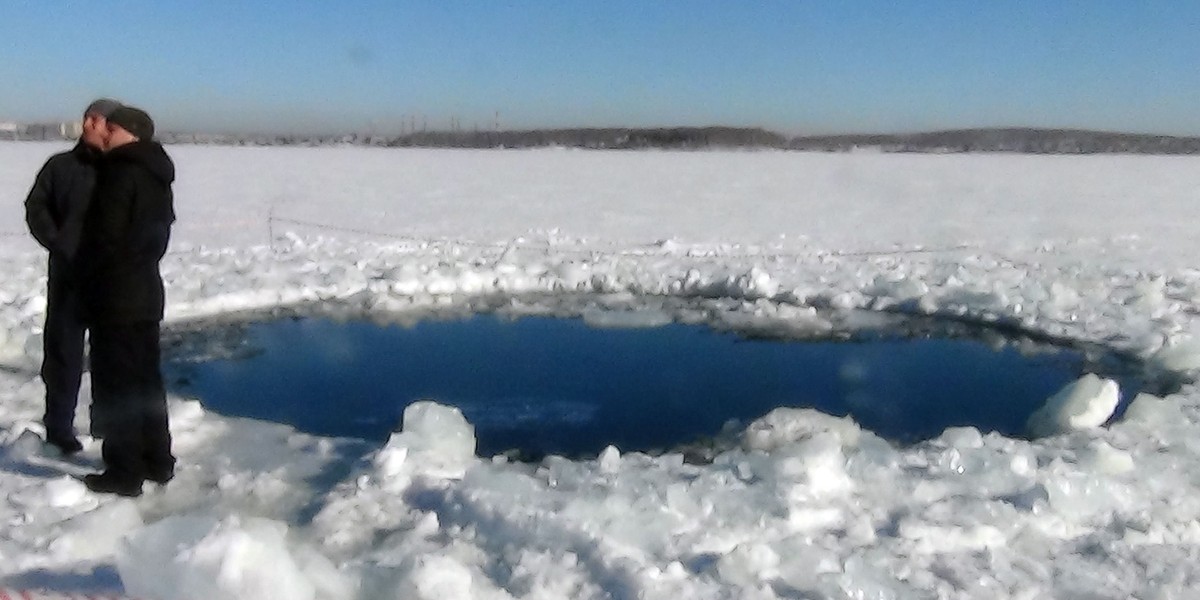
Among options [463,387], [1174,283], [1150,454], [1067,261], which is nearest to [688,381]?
[463,387]

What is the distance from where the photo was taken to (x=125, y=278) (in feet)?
11.2

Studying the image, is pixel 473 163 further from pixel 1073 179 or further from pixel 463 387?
pixel 463 387

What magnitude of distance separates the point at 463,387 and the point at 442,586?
123 inches

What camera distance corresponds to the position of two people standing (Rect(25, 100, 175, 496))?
3385mm

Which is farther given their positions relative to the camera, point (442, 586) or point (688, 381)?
point (688, 381)

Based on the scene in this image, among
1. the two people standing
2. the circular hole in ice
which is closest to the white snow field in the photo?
the two people standing

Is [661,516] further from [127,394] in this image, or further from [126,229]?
[126,229]

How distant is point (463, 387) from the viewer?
6047 mm

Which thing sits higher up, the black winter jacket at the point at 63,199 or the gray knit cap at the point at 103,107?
the gray knit cap at the point at 103,107

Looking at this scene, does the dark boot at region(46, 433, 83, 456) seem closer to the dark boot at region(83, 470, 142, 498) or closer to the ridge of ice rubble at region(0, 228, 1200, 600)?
the ridge of ice rubble at region(0, 228, 1200, 600)

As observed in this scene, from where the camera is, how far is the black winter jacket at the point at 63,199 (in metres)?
3.40

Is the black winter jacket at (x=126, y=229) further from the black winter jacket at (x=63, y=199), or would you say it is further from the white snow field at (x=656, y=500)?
the white snow field at (x=656, y=500)

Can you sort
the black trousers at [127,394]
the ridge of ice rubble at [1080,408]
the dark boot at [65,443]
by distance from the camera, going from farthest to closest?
the ridge of ice rubble at [1080,408] < the dark boot at [65,443] < the black trousers at [127,394]

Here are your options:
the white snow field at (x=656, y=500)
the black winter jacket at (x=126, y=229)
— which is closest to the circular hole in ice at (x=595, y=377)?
the white snow field at (x=656, y=500)
